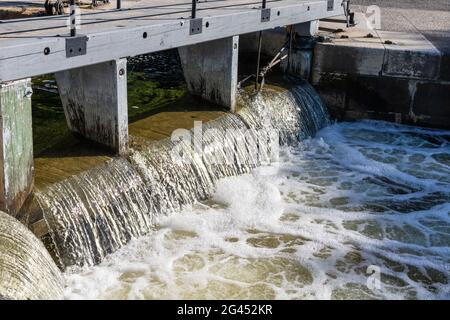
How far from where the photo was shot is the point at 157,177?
6418 mm

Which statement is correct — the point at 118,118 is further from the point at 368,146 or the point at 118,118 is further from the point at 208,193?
the point at 368,146

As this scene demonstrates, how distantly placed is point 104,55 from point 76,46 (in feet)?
1.40

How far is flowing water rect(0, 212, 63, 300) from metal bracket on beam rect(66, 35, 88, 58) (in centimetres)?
152

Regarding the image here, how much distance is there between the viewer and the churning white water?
5254 millimetres

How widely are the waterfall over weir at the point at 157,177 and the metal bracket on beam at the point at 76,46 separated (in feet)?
3.79

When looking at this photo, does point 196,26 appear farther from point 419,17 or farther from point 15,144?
point 419,17

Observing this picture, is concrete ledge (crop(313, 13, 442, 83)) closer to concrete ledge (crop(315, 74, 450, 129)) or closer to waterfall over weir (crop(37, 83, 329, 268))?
concrete ledge (crop(315, 74, 450, 129))

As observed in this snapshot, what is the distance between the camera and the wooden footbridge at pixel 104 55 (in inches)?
192

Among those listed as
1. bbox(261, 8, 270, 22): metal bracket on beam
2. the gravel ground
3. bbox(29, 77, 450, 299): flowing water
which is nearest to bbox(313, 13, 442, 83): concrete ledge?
the gravel ground

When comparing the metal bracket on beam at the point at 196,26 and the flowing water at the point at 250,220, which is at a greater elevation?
the metal bracket on beam at the point at 196,26

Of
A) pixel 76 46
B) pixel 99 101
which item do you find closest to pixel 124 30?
pixel 76 46

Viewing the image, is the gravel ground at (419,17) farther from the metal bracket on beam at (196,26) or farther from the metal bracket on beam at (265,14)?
the metal bracket on beam at (196,26)

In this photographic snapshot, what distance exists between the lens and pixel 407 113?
33.1ft

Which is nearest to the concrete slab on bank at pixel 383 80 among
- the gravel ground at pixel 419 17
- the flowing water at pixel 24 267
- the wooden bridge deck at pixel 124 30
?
the gravel ground at pixel 419 17
